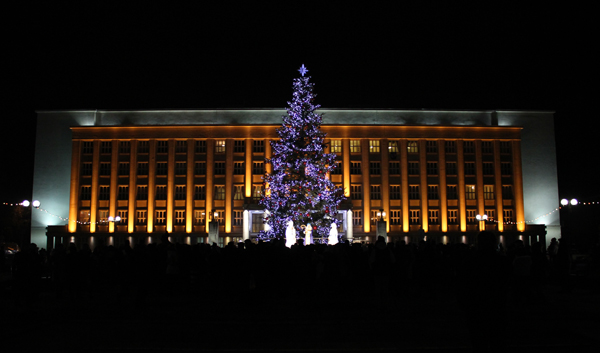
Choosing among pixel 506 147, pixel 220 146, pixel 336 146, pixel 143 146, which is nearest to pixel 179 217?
pixel 220 146

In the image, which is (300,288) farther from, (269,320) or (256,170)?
(256,170)

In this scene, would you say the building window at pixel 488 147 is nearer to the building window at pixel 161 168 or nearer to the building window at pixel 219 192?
the building window at pixel 219 192

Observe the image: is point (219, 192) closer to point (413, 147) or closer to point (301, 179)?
point (301, 179)

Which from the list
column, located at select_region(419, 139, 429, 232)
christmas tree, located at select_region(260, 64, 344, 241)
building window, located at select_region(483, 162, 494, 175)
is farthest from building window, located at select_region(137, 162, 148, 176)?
building window, located at select_region(483, 162, 494, 175)

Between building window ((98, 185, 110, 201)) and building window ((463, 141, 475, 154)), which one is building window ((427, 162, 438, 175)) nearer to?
building window ((463, 141, 475, 154))

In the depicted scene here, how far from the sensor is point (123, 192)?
55.0m

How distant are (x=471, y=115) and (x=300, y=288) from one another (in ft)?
147

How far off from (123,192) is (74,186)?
4.69m

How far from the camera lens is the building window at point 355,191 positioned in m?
54.5

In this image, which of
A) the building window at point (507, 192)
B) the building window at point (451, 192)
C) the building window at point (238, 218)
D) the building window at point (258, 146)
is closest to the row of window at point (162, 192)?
the building window at point (238, 218)

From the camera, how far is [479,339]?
248 inches

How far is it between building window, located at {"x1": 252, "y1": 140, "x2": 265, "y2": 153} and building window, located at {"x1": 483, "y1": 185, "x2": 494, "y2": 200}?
2221 cm

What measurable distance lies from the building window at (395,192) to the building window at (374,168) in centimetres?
201

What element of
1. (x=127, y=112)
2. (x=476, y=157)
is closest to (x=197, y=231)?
(x=127, y=112)
